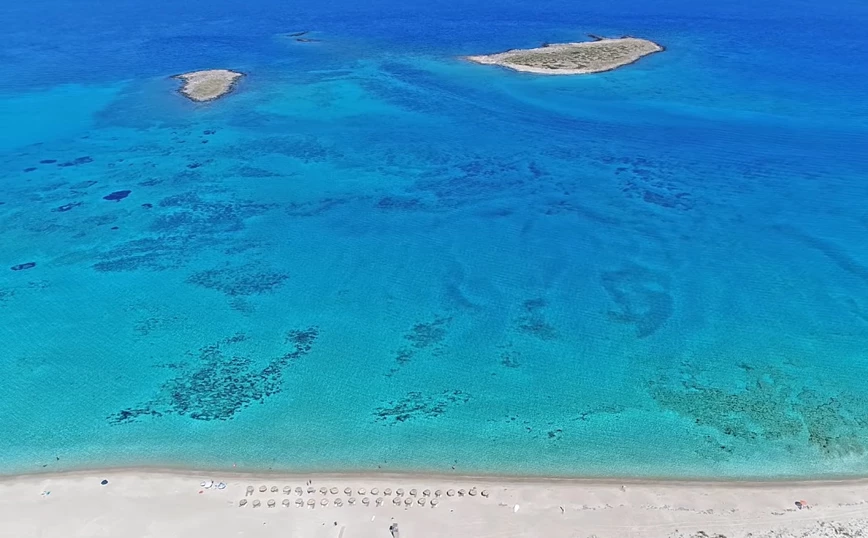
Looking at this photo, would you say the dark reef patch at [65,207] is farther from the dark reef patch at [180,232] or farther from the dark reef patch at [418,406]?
the dark reef patch at [418,406]

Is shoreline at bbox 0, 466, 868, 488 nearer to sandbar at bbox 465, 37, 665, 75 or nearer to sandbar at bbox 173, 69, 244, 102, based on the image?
sandbar at bbox 173, 69, 244, 102

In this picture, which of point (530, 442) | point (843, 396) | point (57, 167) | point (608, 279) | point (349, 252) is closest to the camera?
point (530, 442)

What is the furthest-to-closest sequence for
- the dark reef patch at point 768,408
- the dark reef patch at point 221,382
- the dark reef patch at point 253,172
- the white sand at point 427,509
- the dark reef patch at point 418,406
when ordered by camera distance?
the dark reef patch at point 253,172, the dark reef patch at point 221,382, the dark reef patch at point 418,406, the dark reef patch at point 768,408, the white sand at point 427,509

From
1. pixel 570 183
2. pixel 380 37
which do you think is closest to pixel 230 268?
pixel 570 183

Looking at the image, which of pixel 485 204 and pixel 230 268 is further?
pixel 485 204

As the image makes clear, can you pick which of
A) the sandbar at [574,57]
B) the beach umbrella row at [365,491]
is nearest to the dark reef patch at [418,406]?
the beach umbrella row at [365,491]

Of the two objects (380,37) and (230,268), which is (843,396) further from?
(380,37)
